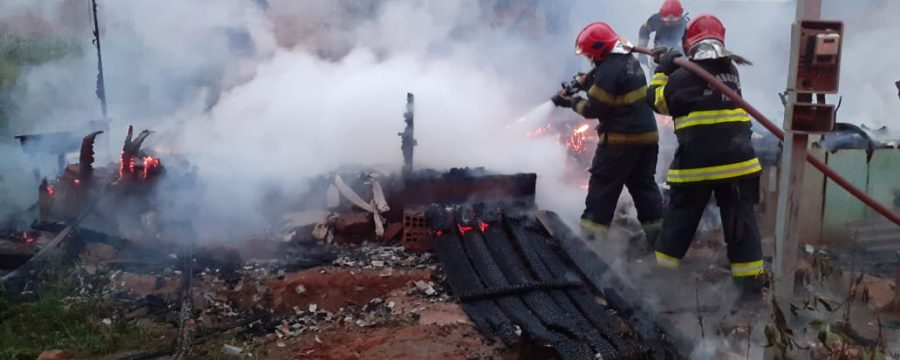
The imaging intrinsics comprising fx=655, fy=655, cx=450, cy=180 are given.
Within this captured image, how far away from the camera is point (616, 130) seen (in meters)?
4.97

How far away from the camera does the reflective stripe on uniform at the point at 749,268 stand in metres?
4.27

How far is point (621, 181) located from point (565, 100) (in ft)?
2.59

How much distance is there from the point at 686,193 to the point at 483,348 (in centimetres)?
183

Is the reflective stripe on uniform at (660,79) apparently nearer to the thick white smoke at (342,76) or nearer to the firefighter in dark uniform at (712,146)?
the firefighter in dark uniform at (712,146)

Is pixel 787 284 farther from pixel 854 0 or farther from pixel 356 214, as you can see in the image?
pixel 854 0

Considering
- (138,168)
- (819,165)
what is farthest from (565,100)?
(138,168)

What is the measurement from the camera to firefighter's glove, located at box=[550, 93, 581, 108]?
17.0ft

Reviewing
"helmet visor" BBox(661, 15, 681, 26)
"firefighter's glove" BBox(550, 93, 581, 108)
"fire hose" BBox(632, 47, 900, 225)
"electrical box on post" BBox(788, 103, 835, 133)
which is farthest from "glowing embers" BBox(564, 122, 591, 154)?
"electrical box on post" BBox(788, 103, 835, 133)

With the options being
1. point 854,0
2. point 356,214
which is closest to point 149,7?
point 356,214

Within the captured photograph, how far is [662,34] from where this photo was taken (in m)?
8.20

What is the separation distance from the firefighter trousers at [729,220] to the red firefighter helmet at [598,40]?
1197 millimetres

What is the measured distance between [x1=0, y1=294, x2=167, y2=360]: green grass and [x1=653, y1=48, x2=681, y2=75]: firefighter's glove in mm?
3436

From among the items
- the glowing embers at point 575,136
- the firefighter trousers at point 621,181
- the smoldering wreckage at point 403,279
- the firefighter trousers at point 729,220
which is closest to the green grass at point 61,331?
the smoldering wreckage at point 403,279

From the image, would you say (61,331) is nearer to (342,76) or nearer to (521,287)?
(521,287)
